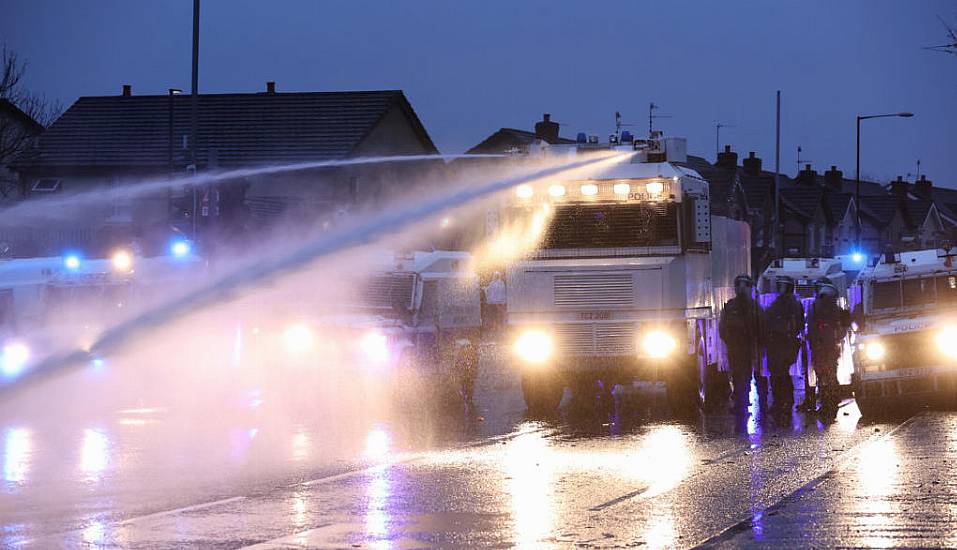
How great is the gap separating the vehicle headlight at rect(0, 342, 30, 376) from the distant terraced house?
29.7m

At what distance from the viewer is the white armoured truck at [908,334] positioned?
61.9 ft

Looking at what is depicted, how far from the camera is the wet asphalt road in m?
10.2

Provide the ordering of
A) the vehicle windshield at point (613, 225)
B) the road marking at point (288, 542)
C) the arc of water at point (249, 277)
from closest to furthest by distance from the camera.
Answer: the road marking at point (288, 542) < the vehicle windshield at point (613, 225) < the arc of water at point (249, 277)

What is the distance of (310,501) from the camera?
11867 mm

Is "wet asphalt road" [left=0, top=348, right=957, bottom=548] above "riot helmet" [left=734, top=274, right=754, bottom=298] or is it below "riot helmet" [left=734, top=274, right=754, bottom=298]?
below

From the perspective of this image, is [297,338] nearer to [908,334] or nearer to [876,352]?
[876,352]

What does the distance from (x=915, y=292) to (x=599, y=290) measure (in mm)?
4355

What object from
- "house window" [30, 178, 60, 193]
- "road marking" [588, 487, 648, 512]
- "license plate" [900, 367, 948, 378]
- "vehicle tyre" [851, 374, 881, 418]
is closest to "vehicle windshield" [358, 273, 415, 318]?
"vehicle tyre" [851, 374, 881, 418]

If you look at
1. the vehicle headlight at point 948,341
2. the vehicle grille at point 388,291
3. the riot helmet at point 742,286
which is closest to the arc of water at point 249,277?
the vehicle grille at point 388,291

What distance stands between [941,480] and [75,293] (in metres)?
14.7

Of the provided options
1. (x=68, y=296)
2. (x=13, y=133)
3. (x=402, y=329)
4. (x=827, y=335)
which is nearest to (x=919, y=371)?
(x=827, y=335)

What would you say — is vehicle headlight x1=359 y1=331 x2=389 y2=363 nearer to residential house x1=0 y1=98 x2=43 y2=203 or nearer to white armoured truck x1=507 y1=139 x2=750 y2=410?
white armoured truck x1=507 y1=139 x2=750 y2=410

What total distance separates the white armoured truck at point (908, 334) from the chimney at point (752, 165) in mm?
77353

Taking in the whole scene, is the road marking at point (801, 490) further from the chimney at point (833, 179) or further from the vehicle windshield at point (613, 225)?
the chimney at point (833, 179)
